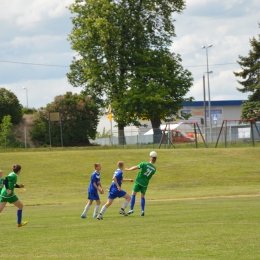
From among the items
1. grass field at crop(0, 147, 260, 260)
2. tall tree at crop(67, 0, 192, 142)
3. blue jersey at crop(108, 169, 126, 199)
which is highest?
tall tree at crop(67, 0, 192, 142)

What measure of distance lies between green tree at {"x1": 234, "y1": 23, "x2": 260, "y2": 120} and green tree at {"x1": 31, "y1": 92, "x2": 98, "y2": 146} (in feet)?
54.1

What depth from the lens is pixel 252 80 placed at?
69.0 metres

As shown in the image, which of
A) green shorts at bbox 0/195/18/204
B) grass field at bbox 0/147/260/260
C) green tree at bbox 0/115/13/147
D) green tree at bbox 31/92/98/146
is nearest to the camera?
grass field at bbox 0/147/260/260

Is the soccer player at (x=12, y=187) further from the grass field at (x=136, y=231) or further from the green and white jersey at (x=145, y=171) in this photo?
the green and white jersey at (x=145, y=171)

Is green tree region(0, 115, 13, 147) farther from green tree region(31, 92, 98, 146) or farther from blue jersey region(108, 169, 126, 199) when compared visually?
blue jersey region(108, 169, 126, 199)

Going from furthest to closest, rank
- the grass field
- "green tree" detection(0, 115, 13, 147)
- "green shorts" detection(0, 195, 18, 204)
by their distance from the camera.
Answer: "green tree" detection(0, 115, 13, 147)
"green shorts" detection(0, 195, 18, 204)
the grass field

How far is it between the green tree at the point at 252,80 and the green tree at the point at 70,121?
16505 mm

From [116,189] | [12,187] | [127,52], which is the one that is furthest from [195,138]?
[12,187]

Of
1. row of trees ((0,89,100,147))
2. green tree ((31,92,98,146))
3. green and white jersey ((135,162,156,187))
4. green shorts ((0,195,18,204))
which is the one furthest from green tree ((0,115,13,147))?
Result: green shorts ((0,195,18,204))

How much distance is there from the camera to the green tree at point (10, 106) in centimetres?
6625

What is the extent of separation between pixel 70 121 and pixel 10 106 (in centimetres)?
674

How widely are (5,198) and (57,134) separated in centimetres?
4877

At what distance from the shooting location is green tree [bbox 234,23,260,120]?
64.8 meters

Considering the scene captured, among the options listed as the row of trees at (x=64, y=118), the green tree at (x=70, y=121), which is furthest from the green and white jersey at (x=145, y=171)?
the green tree at (x=70, y=121)
